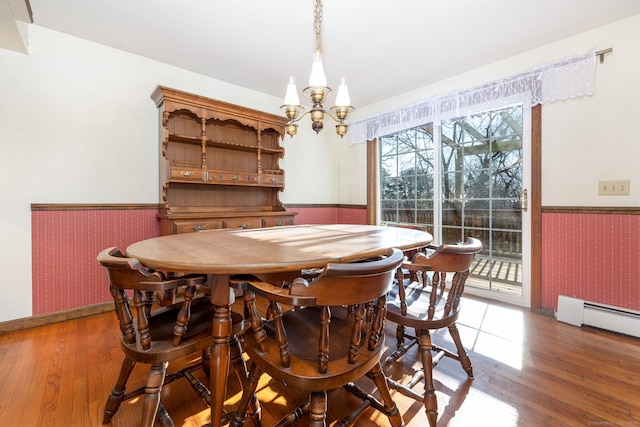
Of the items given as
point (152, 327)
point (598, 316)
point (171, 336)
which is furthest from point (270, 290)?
point (598, 316)

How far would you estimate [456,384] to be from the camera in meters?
1.50

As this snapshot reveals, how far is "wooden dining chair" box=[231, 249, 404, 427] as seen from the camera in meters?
0.82

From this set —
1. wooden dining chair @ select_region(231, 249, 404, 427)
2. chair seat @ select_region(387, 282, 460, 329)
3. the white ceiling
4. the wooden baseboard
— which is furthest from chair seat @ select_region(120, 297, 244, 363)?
the white ceiling

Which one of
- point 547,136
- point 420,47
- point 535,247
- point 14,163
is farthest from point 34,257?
point 547,136

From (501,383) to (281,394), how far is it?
1181 millimetres

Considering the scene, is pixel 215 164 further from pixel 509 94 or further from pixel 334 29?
pixel 509 94

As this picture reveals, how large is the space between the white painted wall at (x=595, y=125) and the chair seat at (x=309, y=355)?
7.84 ft

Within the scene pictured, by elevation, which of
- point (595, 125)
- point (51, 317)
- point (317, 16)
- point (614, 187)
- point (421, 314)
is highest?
point (317, 16)

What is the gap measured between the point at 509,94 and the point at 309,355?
2916mm

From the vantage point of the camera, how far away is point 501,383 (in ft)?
4.92

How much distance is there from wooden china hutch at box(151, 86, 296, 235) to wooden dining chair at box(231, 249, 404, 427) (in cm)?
180

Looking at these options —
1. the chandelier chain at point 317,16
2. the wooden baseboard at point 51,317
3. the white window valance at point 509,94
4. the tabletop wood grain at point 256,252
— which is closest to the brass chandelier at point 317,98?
the chandelier chain at point 317,16

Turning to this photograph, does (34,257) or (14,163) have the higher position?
(14,163)

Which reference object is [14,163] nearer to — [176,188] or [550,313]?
[176,188]
